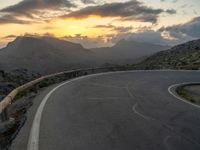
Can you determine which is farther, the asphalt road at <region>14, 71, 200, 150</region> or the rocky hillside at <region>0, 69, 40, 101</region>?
the rocky hillside at <region>0, 69, 40, 101</region>

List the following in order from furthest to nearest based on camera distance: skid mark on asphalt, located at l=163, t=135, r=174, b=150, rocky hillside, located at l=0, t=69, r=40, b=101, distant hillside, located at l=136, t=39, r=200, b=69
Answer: distant hillside, located at l=136, t=39, r=200, b=69, rocky hillside, located at l=0, t=69, r=40, b=101, skid mark on asphalt, located at l=163, t=135, r=174, b=150

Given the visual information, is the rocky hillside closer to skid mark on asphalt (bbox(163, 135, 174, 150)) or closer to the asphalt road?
the asphalt road

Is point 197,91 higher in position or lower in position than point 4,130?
lower

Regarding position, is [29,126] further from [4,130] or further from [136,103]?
[136,103]

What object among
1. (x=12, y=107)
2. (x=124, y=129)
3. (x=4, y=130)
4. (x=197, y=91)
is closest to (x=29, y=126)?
(x=4, y=130)

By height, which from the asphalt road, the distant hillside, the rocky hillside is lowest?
the distant hillside

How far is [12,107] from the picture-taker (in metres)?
13.1

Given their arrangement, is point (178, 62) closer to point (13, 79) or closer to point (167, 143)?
point (13, 79)

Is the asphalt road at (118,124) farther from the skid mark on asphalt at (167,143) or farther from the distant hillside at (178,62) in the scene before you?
the distant hillside at (178,62)

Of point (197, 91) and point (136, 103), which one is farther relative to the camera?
point (197, 91)

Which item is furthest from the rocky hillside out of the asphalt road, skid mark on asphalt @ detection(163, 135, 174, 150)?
skid mark on asphalt @ detection(163, 135, 174, 150)

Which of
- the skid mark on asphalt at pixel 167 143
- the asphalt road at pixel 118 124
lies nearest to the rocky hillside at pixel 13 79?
the asphalt road at pixel 118 124

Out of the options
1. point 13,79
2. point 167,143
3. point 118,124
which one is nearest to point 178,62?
point 13,79

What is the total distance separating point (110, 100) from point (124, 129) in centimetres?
528
